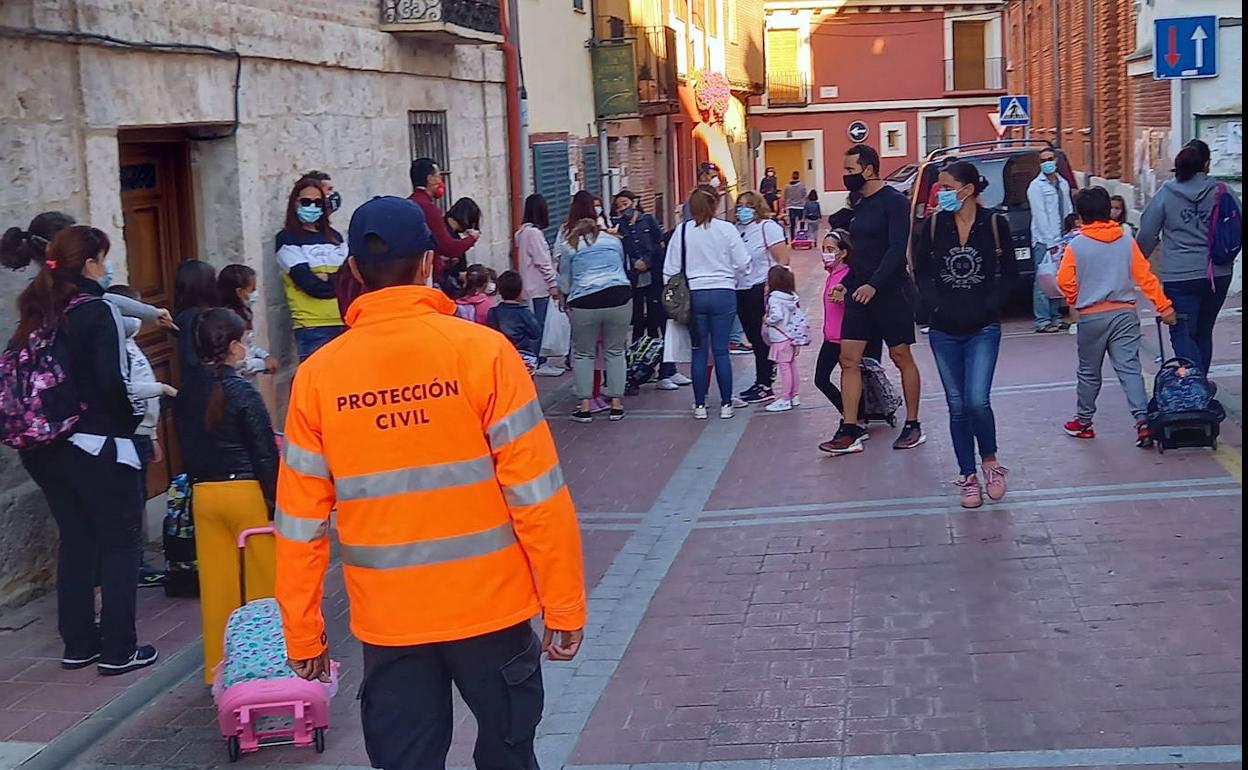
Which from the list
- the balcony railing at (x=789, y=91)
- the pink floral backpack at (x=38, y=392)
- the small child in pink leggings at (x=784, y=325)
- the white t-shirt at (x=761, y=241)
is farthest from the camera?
the balcony railing at (x=789, y=91)

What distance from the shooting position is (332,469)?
3.83m

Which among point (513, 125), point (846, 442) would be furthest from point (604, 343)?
point (513, 125)

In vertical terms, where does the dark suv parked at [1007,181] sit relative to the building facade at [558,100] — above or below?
below

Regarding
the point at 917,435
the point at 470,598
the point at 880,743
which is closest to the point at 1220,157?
the point at 917,435

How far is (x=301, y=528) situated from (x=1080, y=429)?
7.21 meters

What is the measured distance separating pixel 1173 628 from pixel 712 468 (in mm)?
A: 4425

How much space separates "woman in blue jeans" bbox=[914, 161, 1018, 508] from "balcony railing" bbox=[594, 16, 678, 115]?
13770 millimetres

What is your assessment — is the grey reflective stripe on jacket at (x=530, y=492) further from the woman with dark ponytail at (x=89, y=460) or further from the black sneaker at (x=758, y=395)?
the black sneaker at (x=758, y=395)

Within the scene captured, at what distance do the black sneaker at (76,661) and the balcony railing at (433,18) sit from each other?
25.2 feet

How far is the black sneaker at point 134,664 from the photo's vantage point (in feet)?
20.9

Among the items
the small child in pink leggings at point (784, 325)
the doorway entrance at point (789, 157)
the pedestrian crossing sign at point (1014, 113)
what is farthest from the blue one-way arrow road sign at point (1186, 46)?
the doorway entrance at point (789, 157)

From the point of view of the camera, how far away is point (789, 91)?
50594mm

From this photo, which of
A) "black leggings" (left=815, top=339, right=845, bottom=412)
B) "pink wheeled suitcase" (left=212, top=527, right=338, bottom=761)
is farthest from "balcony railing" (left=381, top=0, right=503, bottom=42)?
"pink wheeled suitcase" (left=212, top=527, right=338, bottom=761)

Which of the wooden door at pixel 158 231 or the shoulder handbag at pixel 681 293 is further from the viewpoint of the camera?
the shoulder handbag at pixel 681 293
